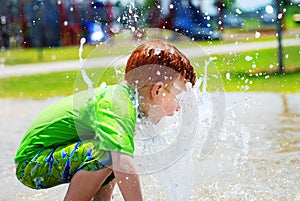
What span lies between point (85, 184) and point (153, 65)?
0.52 meters

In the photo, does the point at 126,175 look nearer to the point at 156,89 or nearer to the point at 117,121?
the point at 117,121

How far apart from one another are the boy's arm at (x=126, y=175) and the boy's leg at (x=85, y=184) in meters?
0.15

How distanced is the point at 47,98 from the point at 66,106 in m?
6.03

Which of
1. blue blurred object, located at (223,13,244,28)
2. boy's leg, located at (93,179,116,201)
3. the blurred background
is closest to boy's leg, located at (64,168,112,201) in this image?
boy's leg, located at (93,179,116,201)

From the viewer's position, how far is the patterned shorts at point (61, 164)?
2742 millimetres

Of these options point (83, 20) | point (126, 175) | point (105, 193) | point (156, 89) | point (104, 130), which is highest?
point (83, 20)

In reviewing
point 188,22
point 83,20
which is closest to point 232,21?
point 188,22

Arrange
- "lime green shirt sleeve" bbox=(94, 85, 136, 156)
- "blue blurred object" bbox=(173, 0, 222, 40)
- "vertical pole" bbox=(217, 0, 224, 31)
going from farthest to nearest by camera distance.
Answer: "blue blurred object" bbox=(173, 0, 222, 40), "vertical pole" bbox=(217, 0, 224, 31), "lime green shirt sleeve" bbox=(94, 85, 136, 156)

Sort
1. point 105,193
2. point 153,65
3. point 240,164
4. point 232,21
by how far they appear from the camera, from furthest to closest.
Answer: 1. point 232,21
2. point 240,164
3. point 105,193
4. point 153,65

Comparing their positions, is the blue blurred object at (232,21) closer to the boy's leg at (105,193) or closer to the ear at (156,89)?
the boy's leg at (105,193)

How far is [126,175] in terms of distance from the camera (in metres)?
2.58

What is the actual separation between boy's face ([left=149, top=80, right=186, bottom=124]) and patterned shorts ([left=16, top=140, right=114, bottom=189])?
26cm

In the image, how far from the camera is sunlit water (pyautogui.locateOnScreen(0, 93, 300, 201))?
11.7 feet

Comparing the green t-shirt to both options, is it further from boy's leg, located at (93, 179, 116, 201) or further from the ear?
boy's leg, located at (93, 179, 116, 201)
